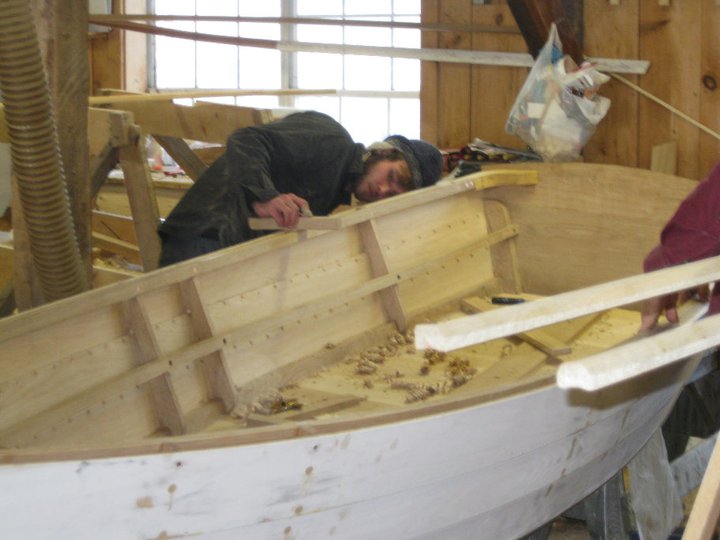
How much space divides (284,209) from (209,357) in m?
0.53

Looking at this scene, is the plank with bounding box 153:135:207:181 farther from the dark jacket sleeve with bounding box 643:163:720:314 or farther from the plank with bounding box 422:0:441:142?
the dark jacket sleeve with bounding box 643:163:720:314

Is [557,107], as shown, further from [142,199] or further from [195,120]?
[142,199]

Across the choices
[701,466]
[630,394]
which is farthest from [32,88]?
[701,466]

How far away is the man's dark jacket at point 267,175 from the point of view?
358cm

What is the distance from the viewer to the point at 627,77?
5.66m

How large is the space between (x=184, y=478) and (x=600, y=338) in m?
2.47

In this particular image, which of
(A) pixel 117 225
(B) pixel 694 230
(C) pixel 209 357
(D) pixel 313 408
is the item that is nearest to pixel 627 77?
(A) pixel 117 225

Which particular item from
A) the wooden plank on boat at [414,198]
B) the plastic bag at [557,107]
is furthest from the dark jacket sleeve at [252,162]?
the plastic bag at [557,107]

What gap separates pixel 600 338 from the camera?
4133 millimetres

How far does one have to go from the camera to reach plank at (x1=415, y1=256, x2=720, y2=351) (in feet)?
5.23

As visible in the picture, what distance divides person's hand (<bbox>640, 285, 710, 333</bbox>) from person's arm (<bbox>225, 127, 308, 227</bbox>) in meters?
1.13

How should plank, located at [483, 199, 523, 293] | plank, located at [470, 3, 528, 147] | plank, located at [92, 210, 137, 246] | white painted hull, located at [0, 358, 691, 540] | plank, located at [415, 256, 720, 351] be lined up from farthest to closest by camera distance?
plank, located at [470, 3, 528, 147] < plank, located at [92, 210, 137, 246] < plank, located at [483, 199, 523, 293] < white painted hull, located at [0, 358, 691, 540] < plank, located at [415, 256, 720, 351]

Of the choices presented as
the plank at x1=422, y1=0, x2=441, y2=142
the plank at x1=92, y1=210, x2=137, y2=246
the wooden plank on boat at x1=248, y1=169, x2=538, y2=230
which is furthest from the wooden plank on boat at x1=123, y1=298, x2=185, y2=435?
the plank at x1=422, y1=0, x2=441, y2=142

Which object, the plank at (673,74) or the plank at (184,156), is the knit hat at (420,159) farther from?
the plank at (673,74)
